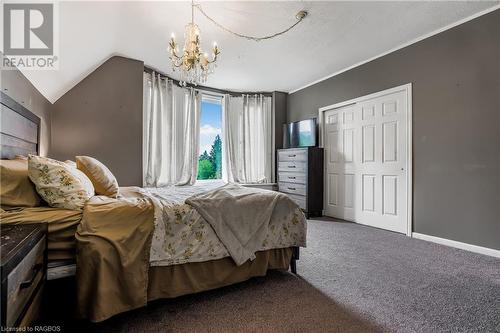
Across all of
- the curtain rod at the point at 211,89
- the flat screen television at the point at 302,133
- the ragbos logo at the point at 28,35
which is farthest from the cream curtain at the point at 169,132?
the flat screen television at the point at 302,133

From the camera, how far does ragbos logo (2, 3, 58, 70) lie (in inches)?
63.2

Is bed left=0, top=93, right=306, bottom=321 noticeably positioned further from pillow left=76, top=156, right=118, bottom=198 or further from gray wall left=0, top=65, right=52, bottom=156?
pillow left=76, top=156, right=118, bottom=198

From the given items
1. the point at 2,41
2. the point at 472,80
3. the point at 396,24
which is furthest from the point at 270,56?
the point at 2,41

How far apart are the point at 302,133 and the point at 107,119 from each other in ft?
11.1

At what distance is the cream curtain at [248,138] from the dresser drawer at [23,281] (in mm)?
4010

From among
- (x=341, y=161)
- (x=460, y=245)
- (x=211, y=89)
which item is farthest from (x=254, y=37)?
(x=460, y=245)

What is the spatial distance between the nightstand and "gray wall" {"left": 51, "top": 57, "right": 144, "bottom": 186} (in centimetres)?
243

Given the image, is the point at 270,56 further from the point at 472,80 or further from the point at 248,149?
the point at 472,80

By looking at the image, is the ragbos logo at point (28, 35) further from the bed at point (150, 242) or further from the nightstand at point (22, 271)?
the nightstand at point (22, 271)

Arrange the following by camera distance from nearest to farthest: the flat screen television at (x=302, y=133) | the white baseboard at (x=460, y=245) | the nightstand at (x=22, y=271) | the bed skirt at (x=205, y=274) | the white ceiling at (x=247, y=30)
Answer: the nightstand at (x=22, y=271)
the bed skirt at (x=205, y=274)
the white ceiling at (x=247, y=30)
the white baseboard at (x=460, y=245)
the flat screen television at (x=302, y=133)

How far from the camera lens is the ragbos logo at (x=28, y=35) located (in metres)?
1.61

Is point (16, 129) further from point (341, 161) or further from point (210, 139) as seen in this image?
point (341, 161)

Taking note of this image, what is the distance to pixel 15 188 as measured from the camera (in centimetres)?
135

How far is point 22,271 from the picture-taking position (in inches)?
34.7
